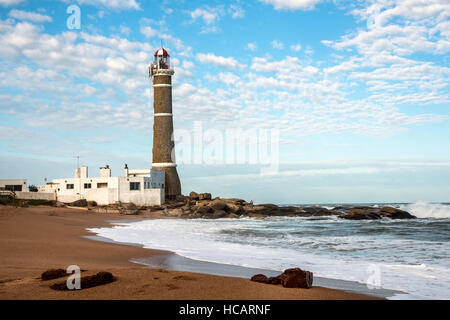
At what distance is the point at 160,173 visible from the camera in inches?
1629

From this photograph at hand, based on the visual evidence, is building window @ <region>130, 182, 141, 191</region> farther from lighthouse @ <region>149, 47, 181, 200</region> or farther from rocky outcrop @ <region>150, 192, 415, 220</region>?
lighthouse @ <region>149, 47, 181, 200</region>

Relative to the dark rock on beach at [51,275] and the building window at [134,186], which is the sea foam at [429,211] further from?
the dark rock on beach at [51,275]

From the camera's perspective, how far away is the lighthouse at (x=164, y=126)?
136 ft

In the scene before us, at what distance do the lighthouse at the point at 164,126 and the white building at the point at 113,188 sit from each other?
149cm

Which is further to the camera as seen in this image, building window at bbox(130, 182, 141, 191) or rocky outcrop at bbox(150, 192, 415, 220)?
building window at bbox(130, 182, 141, 191)

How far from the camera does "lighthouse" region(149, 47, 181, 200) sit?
41.5m

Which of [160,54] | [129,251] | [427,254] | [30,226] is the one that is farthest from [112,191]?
[427,254]

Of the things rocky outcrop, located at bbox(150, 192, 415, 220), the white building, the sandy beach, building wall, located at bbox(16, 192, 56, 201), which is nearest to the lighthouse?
the white building

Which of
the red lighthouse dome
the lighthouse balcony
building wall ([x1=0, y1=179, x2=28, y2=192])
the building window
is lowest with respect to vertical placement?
the building window

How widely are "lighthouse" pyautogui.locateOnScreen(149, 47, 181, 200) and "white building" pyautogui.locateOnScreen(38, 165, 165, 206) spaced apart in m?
1.49

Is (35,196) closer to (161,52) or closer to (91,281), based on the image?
(161,52)

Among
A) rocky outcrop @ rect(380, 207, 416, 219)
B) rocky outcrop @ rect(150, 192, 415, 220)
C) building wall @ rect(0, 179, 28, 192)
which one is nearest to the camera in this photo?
rocky outcrop @ rect(150, 192, 415, 220)

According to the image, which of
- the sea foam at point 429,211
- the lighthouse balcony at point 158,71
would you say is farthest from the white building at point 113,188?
the sea foam at point 429,211

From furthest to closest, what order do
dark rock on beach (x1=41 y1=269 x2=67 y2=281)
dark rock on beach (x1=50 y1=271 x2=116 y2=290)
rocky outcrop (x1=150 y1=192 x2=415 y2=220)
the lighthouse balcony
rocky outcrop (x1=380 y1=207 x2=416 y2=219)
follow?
the lighthouse balcony < rocky outcrop (x1=380 y1=207 x2=416 y2=219) < rocky outcrop (x1=150 y1=192 x2=415 y2=220) < dark rock on beach (x1=41 y1=269 x2=67 y2=281) < dark rock on beach (x1=50 y1=271 x2=116 y2=290)
